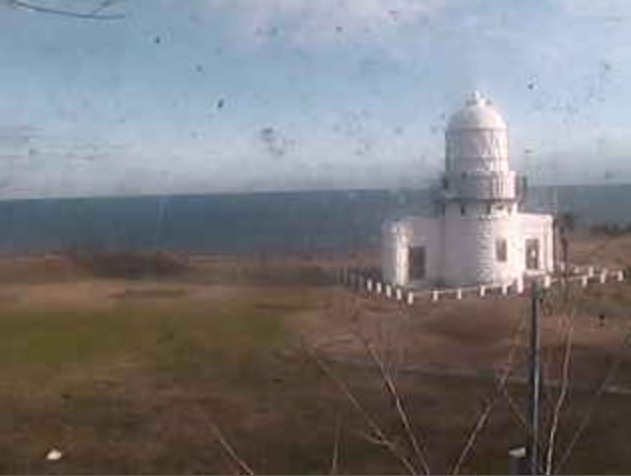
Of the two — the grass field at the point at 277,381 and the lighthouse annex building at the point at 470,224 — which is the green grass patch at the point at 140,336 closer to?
the grass field at the point at 277,381

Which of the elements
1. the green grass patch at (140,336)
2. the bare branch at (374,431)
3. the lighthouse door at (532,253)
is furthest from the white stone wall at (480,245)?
the bare branch at (374,431)

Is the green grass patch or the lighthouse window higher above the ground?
the lighthouse window

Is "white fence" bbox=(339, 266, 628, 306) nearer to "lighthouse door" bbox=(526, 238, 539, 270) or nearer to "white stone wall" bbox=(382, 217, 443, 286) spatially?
"white stone wall" bbox=(382, 217, 443, 286)

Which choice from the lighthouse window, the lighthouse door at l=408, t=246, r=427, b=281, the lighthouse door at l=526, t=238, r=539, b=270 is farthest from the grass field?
the lighthouse door at l=526, t=238, r=539, b=270

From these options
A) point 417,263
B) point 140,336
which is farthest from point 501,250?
point 140,336

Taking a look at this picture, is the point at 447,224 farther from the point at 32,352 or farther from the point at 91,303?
the point at 32,352

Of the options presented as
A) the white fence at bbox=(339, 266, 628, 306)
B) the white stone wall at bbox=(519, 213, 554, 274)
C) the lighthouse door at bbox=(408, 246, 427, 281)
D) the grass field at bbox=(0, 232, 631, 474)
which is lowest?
the grass field at bbox=(0, 232, 631, 474)
